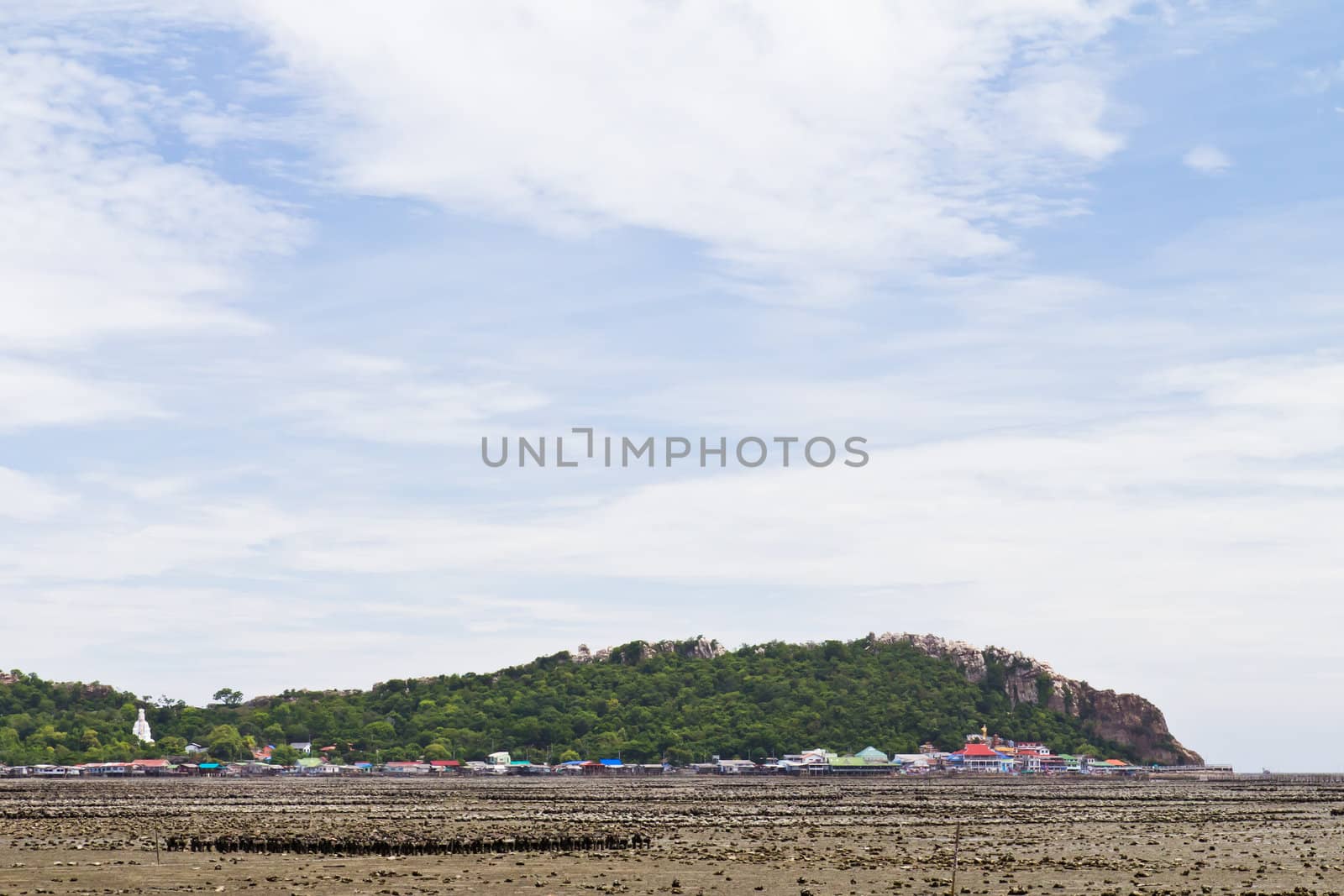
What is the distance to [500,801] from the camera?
115 metres

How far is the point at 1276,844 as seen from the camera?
67062mm

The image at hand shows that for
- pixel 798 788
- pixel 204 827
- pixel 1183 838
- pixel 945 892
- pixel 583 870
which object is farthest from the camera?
pixel 798 788

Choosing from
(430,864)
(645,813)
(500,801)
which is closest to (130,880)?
(430,864)

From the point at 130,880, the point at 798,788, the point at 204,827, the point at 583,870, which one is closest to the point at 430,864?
the point at 583,870

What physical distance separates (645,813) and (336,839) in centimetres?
3039

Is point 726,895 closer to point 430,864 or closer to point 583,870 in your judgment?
point 583,870

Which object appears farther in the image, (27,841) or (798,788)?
(798,788)

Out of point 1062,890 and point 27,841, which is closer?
point 1062,890

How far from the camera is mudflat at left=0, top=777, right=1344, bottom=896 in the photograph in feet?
160

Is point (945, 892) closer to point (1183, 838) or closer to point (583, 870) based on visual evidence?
point (583, 870)

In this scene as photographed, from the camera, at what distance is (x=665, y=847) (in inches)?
2516

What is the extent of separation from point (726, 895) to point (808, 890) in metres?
2.93

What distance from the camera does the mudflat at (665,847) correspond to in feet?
160

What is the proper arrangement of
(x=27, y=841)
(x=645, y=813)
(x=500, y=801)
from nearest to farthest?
(x=27, y=841)
(x=645, y=813)
(x=500, y=801)
